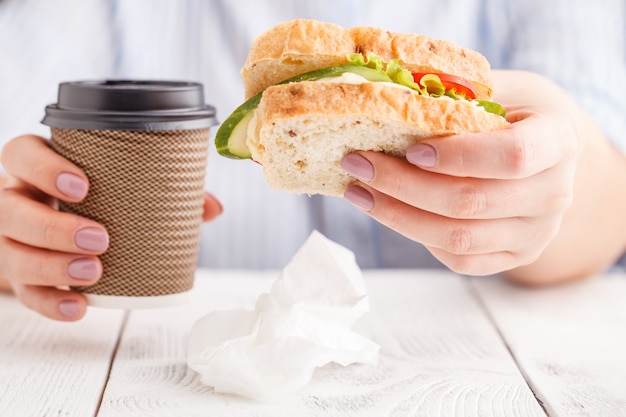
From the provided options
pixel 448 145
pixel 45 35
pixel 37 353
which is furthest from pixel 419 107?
pixel 45 35

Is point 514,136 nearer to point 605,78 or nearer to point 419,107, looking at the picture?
point 419,107

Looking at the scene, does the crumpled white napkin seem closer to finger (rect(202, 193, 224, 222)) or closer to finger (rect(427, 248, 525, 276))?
finger (rect(427, 248, 525, 276))

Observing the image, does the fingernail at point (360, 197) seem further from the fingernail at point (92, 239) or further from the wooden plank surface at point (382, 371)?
the fingernail at point (92, 239)

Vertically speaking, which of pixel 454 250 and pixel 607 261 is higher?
pixel 454 250

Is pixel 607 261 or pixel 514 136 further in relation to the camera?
pixel 607 261

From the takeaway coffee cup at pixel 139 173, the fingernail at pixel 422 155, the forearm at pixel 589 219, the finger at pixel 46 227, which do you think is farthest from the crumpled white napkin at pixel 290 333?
the forearm at pixel 589 219

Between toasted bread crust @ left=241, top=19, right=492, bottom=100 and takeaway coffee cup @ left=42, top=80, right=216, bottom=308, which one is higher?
toasted bread crust @ left=241, top=19, right=492, bottom=100

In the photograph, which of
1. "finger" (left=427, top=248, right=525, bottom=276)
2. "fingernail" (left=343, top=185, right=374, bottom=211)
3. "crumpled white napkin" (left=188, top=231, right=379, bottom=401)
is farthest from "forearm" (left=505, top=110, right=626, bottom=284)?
"fingernail" (left=343, top=185, right=374, bottom=211)
